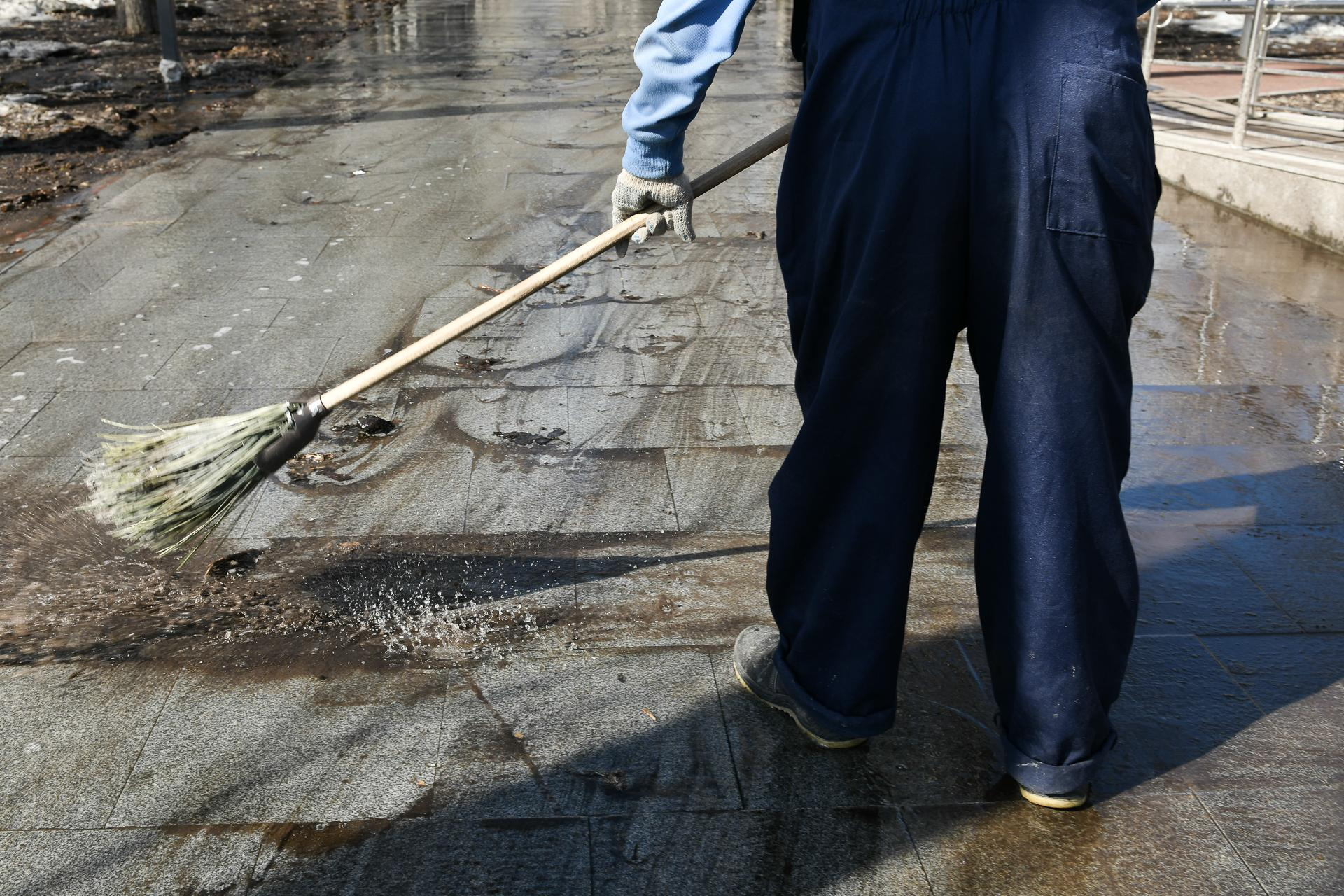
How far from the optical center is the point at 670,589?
3.12m

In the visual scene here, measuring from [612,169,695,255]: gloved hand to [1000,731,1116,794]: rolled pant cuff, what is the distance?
1284 mm

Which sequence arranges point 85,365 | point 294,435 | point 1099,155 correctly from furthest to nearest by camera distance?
point 85,365 < point 294,435 < point 1099,155

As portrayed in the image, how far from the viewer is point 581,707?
2623 mm

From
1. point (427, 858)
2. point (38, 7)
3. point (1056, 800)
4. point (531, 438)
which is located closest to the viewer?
point (427, 858)

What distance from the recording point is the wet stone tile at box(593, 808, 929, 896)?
6.93ft

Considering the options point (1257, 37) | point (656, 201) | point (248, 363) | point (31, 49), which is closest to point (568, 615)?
point (656, 201)

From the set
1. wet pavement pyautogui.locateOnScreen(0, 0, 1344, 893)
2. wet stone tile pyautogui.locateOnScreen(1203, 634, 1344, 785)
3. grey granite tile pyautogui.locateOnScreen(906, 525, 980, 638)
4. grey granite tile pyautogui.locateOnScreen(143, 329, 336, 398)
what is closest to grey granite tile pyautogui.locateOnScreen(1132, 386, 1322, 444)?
wet pavement pyautogui.locateOnScreen(0, 0, 1344, 893)

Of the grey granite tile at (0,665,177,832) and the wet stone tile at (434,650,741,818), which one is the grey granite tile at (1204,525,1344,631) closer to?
the wet stone tile at (434,650,741,818)

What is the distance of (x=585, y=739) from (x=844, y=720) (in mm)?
552

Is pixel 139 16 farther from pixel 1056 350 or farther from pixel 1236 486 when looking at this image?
pixel 1056 350

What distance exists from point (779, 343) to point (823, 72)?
9.04 feet

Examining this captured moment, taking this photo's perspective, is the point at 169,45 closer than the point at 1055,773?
No

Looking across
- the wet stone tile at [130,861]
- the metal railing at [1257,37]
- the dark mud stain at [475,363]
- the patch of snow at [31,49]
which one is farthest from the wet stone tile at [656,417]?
the patch of snow at [31,49]

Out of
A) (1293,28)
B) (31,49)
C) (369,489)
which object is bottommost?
(369,489)
